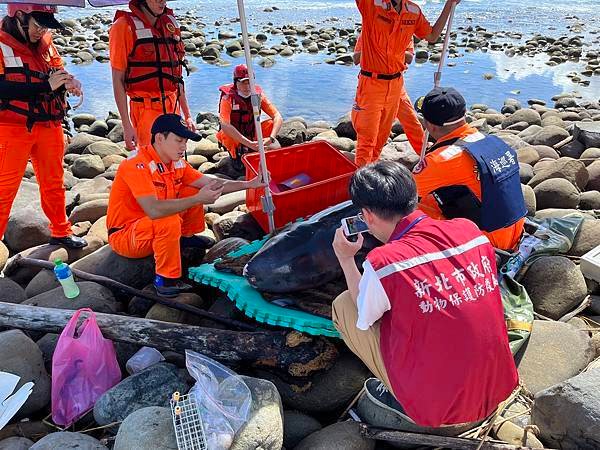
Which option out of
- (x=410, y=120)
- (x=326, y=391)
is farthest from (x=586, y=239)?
(x=326, y=391)

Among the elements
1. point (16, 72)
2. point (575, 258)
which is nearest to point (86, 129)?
point (16, 72)

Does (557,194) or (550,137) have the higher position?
(557,194)

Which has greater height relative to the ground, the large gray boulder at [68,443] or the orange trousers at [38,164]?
the orange trousers at [38,164]

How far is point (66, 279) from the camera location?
154 inches

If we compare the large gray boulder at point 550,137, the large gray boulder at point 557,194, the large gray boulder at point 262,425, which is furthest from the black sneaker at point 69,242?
the large gray boulder at point 550,137

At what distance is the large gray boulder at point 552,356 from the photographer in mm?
3375

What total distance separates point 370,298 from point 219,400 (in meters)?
1.03

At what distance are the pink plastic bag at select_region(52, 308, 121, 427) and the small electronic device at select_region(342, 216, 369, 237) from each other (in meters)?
1.73

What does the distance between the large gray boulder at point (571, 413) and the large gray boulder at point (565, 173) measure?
3391 mm

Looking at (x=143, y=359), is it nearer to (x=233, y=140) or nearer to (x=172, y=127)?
(x=172, y=127)

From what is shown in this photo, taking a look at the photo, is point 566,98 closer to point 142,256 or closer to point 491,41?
point 491,41

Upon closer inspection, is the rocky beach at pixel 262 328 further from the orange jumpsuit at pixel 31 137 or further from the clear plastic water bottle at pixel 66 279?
the orange jumpsuit at pixel 31 137

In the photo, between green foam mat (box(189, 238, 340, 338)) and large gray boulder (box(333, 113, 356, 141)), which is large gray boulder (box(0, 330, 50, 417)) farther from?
large gray boulder (box(333, 113, 356, 141))

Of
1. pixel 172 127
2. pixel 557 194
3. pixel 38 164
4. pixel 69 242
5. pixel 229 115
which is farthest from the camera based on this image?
pixel 229 115
